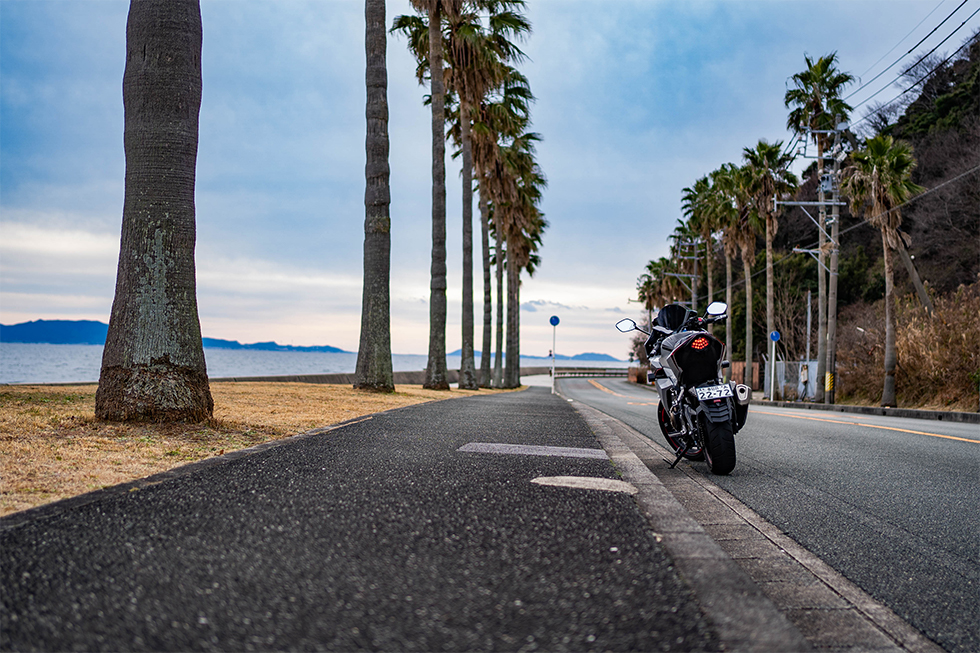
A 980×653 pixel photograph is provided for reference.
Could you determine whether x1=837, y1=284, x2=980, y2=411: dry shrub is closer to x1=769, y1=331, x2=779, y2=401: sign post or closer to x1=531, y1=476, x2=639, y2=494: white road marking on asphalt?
x1=769, y1=331, x2=779, y2=401: sign post

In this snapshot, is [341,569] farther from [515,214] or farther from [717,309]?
[515,214]

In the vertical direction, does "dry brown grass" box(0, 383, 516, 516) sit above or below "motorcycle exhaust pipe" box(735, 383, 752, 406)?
below

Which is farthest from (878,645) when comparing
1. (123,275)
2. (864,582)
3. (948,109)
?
(948,109)

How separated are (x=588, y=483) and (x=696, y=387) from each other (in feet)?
6.08

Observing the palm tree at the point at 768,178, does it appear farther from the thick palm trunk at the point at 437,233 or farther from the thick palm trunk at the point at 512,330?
the thick palm trunk at the point at 437,233

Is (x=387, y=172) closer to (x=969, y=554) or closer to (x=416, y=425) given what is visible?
(x=416, y=425)

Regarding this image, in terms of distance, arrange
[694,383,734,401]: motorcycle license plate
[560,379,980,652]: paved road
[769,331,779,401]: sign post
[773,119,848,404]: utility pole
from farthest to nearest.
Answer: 1. [769,331,779,401]: sign post
2. [773,119,848,404]: utility pole
3. [694,383,734,401]: motorcycle license plate
4. [560,379,980,652]: paved road

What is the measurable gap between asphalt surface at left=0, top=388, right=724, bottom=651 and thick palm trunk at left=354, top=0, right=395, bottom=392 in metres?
13.0

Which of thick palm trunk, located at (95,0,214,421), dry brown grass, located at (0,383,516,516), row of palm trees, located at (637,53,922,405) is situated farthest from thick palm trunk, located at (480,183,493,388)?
thick palm trunk, located at (95,0,214,421)

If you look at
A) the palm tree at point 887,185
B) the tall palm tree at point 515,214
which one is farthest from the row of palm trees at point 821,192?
the tall palm tree at point 515,214

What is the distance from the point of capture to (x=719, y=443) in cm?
640

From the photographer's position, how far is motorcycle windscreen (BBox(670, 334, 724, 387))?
20.7 ft

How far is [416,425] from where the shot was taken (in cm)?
877

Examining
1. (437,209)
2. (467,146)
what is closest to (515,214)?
(467,146)
